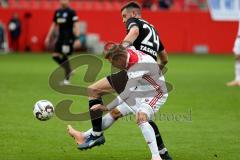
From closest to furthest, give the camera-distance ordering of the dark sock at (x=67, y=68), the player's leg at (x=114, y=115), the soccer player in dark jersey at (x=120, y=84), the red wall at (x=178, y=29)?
the soccer player in dark jersey at (x=120, y=84) < the player's leg at (x=114, y=115) < the dark sock at (x=67, y=68) < the red wall at (x=178, y=29)

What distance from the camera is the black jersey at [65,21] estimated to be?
1860cm

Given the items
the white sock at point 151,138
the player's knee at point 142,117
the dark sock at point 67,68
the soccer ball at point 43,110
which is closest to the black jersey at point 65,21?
the dark sock at point 67,68

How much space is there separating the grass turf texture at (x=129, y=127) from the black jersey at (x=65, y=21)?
1.38 metres

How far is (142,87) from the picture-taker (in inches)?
347

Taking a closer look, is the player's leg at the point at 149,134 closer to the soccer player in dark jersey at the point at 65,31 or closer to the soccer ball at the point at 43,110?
the soccer ball at the point at 43,110

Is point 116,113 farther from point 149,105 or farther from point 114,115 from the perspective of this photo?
point 149,105

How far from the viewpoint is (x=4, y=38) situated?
32906mm

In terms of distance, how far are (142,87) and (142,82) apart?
0.08 meters

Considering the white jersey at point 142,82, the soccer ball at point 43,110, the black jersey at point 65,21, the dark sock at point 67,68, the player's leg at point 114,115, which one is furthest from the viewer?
the black jersey at point 65,21

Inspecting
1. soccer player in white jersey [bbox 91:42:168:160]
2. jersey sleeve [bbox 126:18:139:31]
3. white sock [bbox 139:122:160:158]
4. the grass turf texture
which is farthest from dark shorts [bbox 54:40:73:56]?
white sock [bbox 139:122:160:158]

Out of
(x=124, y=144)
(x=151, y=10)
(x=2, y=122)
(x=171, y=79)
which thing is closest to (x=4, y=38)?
(x=151, y=10)

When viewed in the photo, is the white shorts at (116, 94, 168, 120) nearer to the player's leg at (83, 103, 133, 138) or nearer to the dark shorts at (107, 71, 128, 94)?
the player's leg at (83, 103, 133, 138)

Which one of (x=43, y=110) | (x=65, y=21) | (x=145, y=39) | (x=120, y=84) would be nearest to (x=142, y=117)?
(x=120, y=84)

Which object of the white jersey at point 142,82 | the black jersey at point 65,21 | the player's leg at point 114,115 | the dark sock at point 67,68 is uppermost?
the white jersey at point 142,82
